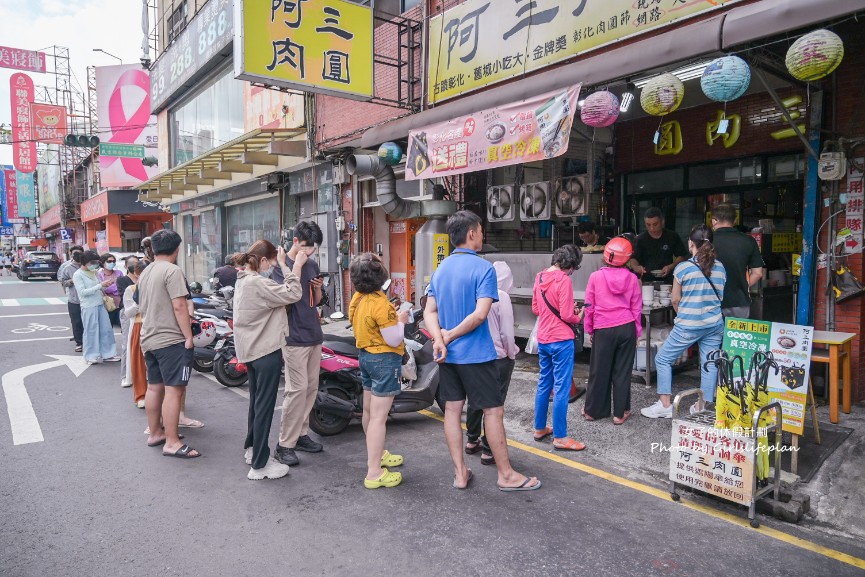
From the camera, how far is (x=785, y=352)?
4742mm

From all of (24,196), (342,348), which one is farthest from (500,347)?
(24,196)

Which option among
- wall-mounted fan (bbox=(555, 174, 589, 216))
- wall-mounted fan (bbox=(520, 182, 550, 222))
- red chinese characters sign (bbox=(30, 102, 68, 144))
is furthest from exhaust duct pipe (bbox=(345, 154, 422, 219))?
red chinese characters sign (bbox=(30, 102, 68, 144))

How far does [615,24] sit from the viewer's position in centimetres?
699

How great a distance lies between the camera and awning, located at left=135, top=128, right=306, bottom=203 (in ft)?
42.7

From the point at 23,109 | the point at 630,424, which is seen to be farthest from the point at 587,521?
the point at 23,109

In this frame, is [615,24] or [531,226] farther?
[531,226]

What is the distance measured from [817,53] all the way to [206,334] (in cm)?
749

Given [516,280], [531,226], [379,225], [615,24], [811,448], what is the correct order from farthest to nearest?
[379,225], [531,226], [516,280], [615,24], [811,448]

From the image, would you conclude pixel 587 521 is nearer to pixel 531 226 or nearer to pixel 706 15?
pixel 706 15

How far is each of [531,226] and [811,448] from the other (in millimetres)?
6884

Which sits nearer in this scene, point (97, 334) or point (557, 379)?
point (557, 379)

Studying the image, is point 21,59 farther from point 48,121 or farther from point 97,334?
point 97,334

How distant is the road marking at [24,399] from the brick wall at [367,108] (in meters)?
6.39

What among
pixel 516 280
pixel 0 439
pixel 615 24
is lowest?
pixel 0 439
